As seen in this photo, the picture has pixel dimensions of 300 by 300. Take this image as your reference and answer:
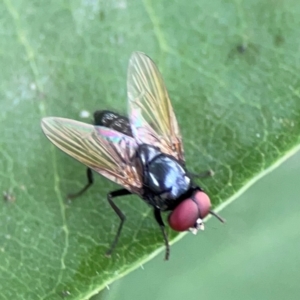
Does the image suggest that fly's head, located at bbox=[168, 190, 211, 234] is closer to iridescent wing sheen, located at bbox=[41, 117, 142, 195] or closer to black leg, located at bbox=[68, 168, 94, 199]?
iridescent wing sheen, located at bbox=[41, 117, 142, 195]

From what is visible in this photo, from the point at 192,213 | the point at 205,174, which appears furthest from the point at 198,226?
the point at 205,174

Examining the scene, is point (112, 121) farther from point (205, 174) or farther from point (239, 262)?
point (239, 262)

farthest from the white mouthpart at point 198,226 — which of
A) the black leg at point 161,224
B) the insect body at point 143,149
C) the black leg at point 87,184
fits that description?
the black leg at point 87,184

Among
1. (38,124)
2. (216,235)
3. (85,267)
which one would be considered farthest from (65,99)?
(216,235)

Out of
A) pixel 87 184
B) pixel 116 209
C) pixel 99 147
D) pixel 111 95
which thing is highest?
pixel 111 95

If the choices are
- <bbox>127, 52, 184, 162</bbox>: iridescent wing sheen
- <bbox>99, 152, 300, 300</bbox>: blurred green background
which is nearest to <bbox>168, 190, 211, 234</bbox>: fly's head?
<bbox>127, 52, 184, 162</bbox>: iridescent wing sheen
